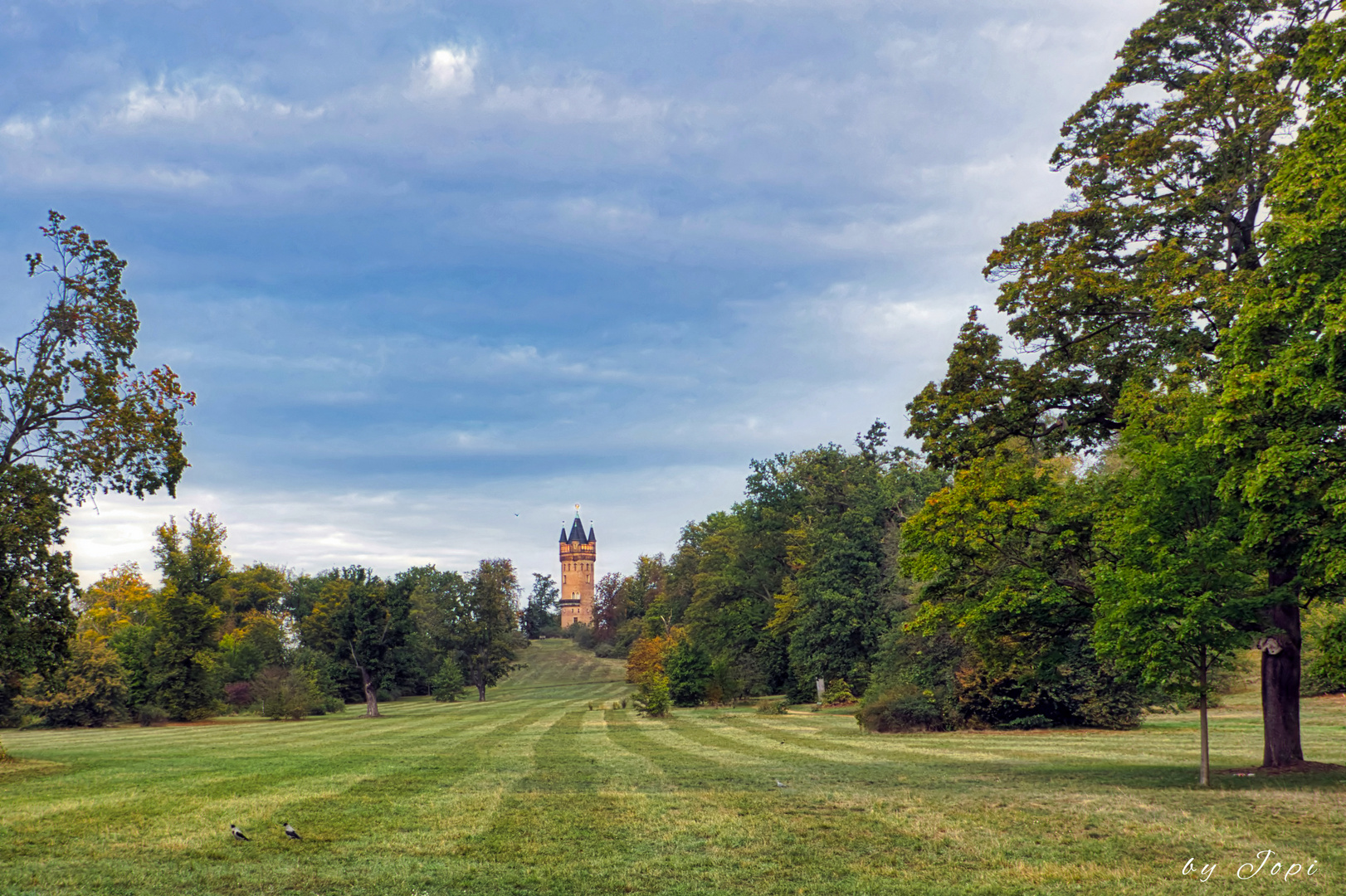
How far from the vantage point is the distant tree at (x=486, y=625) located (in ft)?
254

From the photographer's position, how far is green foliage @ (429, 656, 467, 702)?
248 feet

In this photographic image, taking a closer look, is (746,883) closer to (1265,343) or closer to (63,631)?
(1265,343)

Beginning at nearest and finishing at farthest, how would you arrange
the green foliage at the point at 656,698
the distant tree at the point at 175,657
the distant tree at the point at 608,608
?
the green foliage at the point at 656,698 < the distant tree at the point at 175,657 < the distant tree at the point at 608,608

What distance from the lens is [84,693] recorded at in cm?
5044

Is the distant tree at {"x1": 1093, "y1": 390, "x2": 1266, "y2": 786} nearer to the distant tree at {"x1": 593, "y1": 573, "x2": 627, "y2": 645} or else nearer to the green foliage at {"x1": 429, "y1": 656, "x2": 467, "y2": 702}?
the green foliage at {"x1": 429, "y1": 656, "x2": 467, "y2": 702}

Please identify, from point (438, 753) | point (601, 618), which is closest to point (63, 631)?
point (438, 753)

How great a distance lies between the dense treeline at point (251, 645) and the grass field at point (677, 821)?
31466 mm

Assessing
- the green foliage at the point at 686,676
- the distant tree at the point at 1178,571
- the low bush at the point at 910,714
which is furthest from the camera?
the green foliage at the point at 686,676

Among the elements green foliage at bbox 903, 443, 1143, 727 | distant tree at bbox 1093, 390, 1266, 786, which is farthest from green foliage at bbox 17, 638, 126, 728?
distant tree at bbox 1093, 390, 1266, 786

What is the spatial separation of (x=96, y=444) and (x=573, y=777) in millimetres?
16121

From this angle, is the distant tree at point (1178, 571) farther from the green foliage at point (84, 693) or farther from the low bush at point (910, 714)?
the green foliage at point (84, 693)

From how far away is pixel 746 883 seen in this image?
877 cm

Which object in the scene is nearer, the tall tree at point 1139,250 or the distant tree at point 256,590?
the tall tree at point 1139,250
